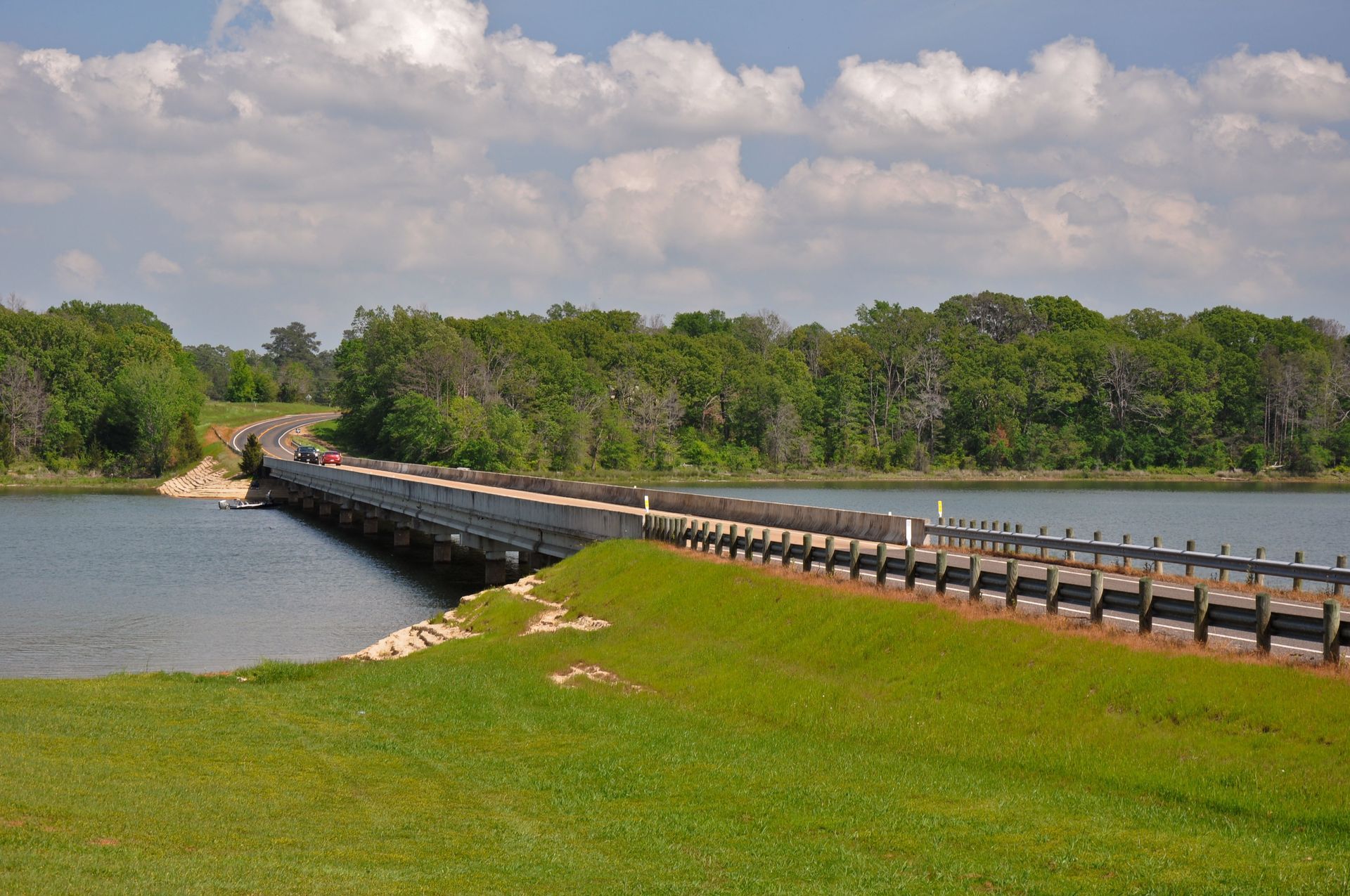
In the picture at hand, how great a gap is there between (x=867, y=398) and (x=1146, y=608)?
513 feet

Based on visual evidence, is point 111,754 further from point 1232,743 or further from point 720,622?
point 1232,743

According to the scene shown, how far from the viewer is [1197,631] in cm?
1736

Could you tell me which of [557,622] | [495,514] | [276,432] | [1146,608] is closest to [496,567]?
[495,514]

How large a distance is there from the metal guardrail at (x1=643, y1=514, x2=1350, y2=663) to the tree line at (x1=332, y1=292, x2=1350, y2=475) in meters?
103

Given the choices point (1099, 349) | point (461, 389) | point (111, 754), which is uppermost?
point (1099, 349)

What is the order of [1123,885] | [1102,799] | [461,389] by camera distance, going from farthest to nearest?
[461,389] < [1102,799] < [1123,885]

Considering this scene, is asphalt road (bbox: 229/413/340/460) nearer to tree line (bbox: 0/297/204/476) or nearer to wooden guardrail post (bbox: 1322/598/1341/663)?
tree line (bbox: 0/297/204/476)

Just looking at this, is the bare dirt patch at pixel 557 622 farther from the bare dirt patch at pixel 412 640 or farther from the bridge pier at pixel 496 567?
the bridge pier at pixel 496 567

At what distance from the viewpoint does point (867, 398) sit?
172750 millimetres

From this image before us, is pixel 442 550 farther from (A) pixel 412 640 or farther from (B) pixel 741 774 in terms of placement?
(B) pixel 741 774

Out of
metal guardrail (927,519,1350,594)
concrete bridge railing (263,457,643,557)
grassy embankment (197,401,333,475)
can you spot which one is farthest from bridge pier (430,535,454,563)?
grassy embankment (197,401,333,475)

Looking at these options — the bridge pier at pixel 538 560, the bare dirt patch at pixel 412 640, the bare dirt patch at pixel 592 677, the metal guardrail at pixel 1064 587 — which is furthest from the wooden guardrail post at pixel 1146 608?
the bridge pier at pixel 538 560

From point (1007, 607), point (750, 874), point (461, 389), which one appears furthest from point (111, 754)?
point (461, 389)

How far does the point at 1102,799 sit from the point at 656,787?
5.81 meters
